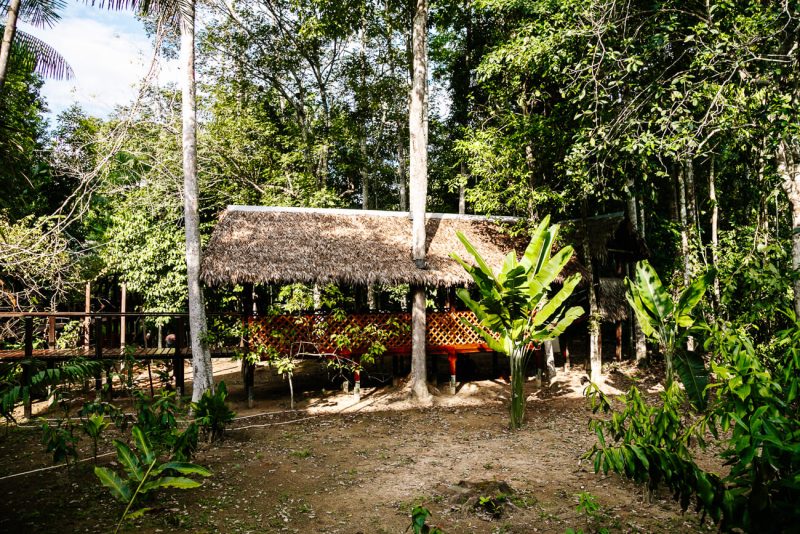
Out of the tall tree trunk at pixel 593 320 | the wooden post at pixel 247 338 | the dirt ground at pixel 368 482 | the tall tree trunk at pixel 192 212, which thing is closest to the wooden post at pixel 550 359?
the tall tree trunk at pixel 593 320

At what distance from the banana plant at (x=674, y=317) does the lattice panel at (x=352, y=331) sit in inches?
154

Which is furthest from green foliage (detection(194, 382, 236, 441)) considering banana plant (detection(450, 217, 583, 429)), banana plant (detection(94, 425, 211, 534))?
banana plant (detection(450, 217, 583, 429))

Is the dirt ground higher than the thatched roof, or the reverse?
the thatched roof

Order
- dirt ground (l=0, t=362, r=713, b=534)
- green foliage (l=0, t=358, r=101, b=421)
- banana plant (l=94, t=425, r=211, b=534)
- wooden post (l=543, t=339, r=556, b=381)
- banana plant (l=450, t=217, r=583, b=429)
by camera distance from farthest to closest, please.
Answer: wooden post (l=543, t=339, r=556, b=381)
banana plant (l=450, t=217, r=583, b=429)
dirt ground (l=0, t=362, r=713, b=534)
green foliage (l=0, t=358, r=101, b=421)
banana plant (l=94, t=425, r=211, b=534)

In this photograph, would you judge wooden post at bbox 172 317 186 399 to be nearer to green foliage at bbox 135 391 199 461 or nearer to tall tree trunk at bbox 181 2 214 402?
tall tree trunk at bbox 181 2 214 402

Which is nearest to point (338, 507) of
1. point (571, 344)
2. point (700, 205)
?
point (571, 344)

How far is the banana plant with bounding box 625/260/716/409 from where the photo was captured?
198 inches

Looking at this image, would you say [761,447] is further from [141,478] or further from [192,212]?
[192,212]

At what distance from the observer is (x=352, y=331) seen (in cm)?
826

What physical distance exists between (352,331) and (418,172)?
9.99ft

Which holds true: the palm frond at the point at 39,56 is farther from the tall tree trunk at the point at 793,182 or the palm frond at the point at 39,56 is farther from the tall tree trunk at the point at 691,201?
the tall tree trunk at the point at 691,201

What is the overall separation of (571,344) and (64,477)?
12849 mm

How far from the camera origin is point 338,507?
164 inches

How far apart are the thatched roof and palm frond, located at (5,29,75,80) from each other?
307 centimetres
